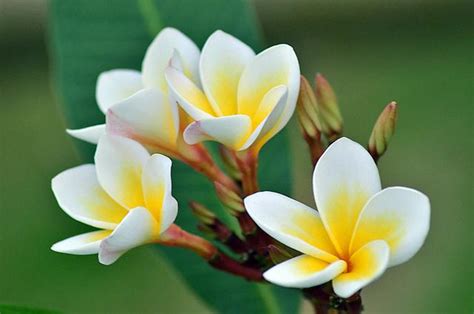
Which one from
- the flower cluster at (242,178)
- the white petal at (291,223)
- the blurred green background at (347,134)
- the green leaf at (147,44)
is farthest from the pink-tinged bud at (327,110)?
the blurred green background at (347,134)

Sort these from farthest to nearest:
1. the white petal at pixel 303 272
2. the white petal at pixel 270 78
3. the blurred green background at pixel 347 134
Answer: the blurred green background at pixel 347 134 < the white petal at pixel 270 78 < the white petal at pixel 303 272

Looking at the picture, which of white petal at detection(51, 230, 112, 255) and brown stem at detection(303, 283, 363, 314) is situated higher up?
white petal at detection(51, 230, 112, 255)

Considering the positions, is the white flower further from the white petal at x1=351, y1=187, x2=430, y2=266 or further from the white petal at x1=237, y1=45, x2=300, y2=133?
the white petal at x1=351, y1=187, x2=430, y2=266

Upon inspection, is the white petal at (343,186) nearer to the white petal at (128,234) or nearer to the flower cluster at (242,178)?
the flower cluster at (242,178)

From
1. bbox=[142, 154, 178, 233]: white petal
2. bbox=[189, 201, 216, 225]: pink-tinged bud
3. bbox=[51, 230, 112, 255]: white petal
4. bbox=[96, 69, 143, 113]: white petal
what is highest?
bbox=[96, 69, 143, 113]: white petal

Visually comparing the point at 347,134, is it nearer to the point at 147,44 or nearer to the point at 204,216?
the point at 147,44

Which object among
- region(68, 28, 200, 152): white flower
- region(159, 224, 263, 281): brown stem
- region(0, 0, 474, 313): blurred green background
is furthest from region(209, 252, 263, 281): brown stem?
region(0, 0, 474, 313): blurred green background

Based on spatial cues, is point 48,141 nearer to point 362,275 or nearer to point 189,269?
point 189,269
